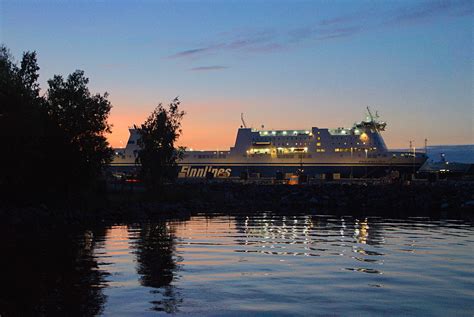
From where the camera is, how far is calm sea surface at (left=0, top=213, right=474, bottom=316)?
13.6 meters

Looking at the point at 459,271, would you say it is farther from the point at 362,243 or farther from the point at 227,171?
the point at 227,171

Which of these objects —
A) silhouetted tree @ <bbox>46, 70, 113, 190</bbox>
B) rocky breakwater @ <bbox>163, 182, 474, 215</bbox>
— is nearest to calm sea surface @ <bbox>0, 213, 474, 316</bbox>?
silhouetted tree @ <bbox>46, 70, 113, 190</bbox>

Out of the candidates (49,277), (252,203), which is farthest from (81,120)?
(49,277)

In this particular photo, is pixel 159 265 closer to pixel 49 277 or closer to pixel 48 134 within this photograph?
pixel 49 277

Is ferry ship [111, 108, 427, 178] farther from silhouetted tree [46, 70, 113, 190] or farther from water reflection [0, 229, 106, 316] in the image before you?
water reflection [0, 229, 106, 316]

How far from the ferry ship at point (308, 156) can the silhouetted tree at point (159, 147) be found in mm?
40732

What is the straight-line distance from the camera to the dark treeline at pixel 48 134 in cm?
3650

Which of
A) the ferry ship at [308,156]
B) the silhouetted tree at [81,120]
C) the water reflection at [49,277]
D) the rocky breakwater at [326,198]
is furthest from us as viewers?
the ferry ship at [308,156]

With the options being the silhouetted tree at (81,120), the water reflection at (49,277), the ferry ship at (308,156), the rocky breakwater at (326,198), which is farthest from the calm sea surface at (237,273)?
the ferry ship at (308,156)

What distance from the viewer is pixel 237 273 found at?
59.1 feet

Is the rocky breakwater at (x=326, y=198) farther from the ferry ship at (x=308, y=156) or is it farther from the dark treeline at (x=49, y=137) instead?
the ferry ship at (x=308, y=156)

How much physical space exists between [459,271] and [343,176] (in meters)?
84.1

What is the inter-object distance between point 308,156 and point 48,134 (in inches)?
2767

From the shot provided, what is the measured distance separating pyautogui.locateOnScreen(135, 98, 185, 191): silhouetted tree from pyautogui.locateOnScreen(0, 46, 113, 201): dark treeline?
407 inches
